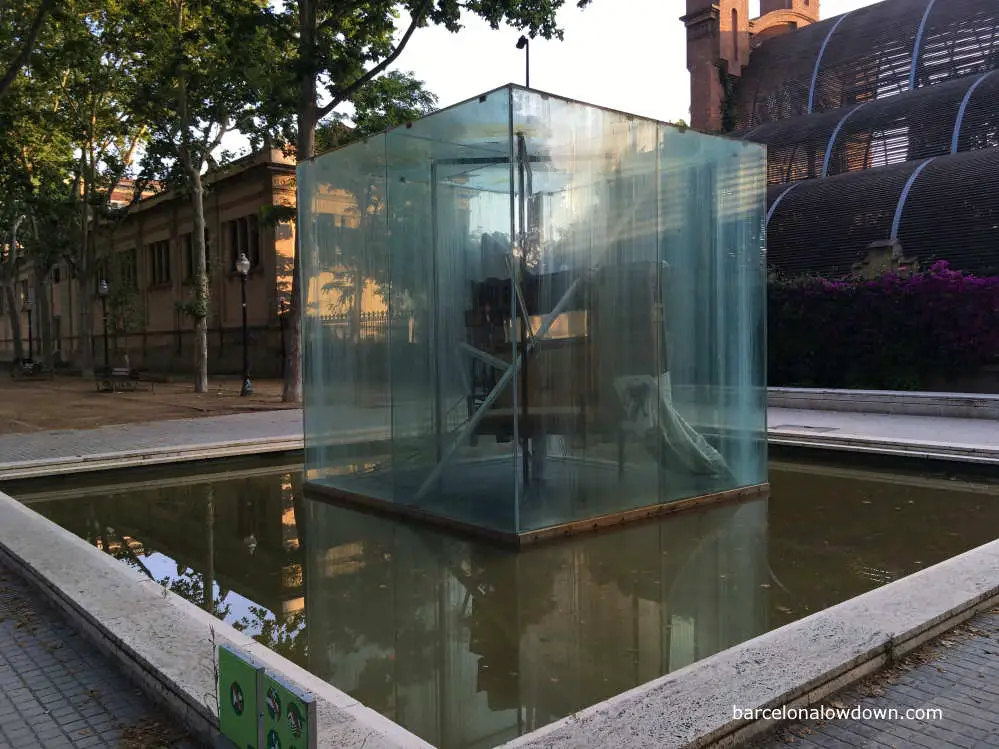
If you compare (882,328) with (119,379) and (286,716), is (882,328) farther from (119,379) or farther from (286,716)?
(119,379)

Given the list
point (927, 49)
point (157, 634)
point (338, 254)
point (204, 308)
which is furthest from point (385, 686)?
point (927, 49)

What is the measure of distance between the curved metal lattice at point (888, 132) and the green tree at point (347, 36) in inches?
611

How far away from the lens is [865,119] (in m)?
28.3

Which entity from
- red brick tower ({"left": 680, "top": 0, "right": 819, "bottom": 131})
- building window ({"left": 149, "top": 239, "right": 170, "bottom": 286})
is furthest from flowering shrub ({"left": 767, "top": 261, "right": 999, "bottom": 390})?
building window ({"left": 149, "top": 239, "right": 170, "bottom": 286})

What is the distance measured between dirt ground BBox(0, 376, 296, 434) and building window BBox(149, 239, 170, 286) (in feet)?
44.4

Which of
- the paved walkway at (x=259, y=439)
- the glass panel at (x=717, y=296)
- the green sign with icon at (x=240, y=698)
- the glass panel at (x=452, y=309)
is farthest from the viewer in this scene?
the paved walkway at (x=259, y=439)

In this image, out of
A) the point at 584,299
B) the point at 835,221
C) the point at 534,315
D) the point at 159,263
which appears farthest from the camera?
the point at 159,263

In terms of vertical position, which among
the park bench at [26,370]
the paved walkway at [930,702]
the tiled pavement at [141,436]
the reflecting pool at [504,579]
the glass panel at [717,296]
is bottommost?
the reflecting pool at [504,579]

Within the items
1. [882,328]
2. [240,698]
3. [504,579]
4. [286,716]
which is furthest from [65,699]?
[882,328]

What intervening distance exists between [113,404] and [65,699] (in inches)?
743

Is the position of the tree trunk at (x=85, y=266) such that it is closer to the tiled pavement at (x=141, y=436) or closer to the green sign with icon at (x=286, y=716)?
the tiled pavement at (x=141, y=436)

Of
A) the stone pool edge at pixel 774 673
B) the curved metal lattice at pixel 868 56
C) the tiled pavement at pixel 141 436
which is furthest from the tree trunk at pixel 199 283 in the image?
the curved metal lattice at pixel 868 56

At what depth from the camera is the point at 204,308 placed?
23.4 metres

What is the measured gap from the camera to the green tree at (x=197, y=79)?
18.6 m
